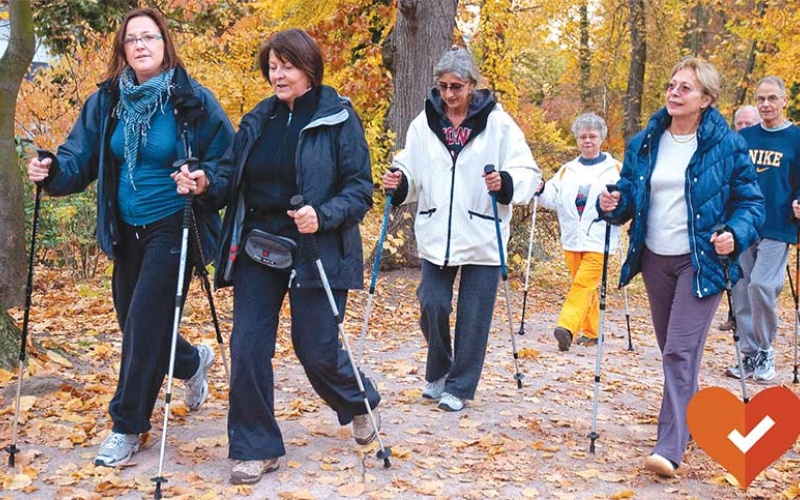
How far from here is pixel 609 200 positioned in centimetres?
480

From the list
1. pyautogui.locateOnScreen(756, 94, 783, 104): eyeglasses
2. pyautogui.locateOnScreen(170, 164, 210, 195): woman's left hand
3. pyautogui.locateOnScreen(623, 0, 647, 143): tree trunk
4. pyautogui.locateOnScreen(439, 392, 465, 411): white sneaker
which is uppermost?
pyautogui.locateOnScreen(623, 0, 647, 143): tree trunk

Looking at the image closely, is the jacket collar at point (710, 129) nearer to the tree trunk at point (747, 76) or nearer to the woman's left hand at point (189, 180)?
the woman's left hand at point (189, 180)

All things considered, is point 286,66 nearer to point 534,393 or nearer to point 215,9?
point 534,393

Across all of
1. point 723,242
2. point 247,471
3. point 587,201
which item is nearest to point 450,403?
point 247,471

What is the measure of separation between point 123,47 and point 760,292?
5.19m

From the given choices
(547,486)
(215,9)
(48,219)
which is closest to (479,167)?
(547,486)

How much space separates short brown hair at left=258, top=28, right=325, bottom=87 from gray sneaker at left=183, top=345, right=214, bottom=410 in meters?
1.77

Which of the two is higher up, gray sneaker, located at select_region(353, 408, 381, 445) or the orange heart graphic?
the orange heart graphic

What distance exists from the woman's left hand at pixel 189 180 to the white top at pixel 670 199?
231 centimetres

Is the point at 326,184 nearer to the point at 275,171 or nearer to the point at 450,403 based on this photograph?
the point at 275,171

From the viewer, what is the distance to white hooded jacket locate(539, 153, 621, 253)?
7.97 m

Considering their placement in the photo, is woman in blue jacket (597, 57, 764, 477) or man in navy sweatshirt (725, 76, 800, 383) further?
man in navy sweatshirt (725, 76, 800, 383)

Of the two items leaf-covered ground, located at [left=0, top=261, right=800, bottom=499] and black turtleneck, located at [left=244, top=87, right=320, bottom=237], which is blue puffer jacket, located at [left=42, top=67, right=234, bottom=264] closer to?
black turtleneck, located at [left=244, top=87, right=320, bottom=237]

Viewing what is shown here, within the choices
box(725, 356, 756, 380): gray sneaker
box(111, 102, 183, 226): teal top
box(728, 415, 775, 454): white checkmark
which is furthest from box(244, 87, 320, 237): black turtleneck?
box(725, 356, 756, 380): gray sneaker
